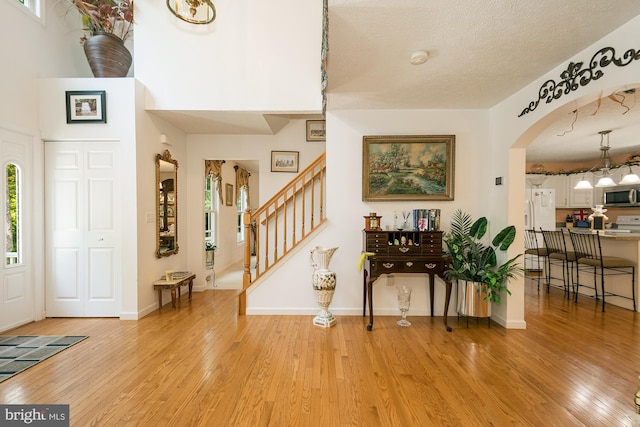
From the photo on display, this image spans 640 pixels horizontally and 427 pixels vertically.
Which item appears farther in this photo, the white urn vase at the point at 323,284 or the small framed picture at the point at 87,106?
the small framed picture at the point at 87,106

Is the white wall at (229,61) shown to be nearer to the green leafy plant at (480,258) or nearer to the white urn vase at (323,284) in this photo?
the white urn vase at (323,284)

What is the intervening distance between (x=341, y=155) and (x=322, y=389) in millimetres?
2640

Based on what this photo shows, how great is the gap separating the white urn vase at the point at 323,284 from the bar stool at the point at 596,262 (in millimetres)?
3589

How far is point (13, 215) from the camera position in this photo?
3.30 m

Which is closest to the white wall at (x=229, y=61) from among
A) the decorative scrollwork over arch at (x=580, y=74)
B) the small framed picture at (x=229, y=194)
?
the decorative scrollwork over arch at (x=580, y=74)

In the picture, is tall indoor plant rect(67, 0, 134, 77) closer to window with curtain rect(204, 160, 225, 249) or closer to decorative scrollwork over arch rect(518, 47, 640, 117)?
window with curtain rect(204, 160, 225, 249)

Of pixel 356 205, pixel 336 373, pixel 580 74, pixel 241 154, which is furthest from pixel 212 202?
pixel 580 74

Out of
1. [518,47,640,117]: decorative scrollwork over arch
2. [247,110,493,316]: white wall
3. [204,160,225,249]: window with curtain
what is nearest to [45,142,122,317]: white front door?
[247,110,493,316]: white wall

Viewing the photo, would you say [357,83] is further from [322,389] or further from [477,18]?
[322,389]

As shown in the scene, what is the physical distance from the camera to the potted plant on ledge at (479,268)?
10.7 feet

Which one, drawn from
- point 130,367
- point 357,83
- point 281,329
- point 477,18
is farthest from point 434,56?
point 130,367

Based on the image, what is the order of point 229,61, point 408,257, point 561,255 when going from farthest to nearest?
1. point 561,255
2. point 229,61
3. point 408,257

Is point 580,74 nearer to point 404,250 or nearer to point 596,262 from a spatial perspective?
point 404,250

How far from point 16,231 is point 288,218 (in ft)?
10.6
